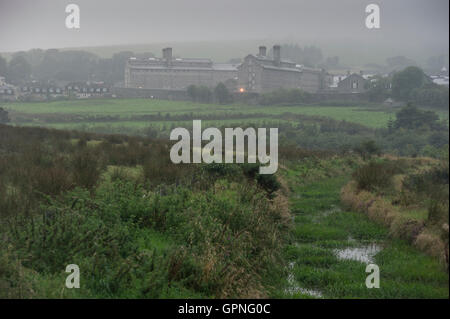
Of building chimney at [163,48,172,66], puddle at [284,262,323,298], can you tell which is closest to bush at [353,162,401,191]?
puddle at [284,262,323,298]

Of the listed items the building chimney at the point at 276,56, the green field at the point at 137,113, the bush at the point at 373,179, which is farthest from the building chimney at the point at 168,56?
the bush at the point at 373,179

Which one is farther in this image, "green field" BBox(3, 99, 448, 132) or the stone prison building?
the stone prison building

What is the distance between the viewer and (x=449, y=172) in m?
7.26

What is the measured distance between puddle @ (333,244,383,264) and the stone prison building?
9261 centimetres

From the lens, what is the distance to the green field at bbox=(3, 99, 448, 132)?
49.0m

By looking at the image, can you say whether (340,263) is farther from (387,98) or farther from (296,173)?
(387,98)

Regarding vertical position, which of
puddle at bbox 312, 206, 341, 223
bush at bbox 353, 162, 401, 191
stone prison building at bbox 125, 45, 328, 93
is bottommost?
puddle at bbox 312, 206, 341, 223

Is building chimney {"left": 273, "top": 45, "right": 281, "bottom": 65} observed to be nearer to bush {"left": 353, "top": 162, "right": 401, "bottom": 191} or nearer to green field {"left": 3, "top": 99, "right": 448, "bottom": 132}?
green field {"left": 3, "top": 99, "right": 448, "bottom": 132}

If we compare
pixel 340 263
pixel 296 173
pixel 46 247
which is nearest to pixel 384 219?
pixel 340 263

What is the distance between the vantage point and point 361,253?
9609mm

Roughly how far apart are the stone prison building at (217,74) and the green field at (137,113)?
33484 mm

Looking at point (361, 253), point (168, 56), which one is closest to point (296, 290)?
point (361, 253)

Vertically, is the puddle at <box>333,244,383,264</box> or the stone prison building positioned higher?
the stone prison building
